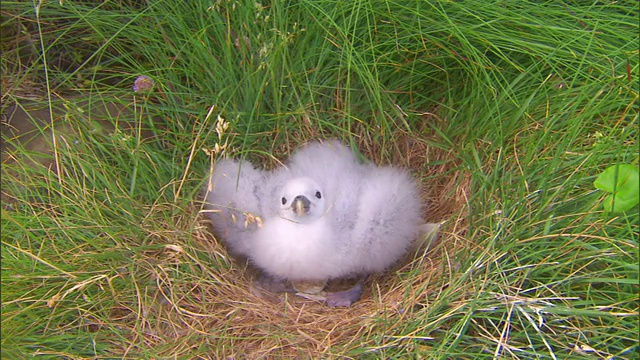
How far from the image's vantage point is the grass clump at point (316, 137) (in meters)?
2.07

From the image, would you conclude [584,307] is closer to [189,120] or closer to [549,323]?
[549,323]

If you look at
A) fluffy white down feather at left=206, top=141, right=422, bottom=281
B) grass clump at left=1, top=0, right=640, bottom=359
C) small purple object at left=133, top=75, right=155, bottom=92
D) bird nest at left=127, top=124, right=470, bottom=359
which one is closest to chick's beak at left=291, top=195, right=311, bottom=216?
fluffy white down feather at left=206, top=141, right=422, bottom=281

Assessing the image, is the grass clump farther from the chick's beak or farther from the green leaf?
the chick's beak

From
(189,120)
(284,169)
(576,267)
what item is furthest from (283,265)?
(576,267)

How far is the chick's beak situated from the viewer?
2.15 metres

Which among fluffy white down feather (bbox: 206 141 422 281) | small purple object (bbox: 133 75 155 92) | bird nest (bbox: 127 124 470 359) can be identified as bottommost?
bird nest (bbox: 127 124 470 359)

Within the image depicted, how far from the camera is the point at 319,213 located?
2.28 m

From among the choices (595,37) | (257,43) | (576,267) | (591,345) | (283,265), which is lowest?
(283,265)

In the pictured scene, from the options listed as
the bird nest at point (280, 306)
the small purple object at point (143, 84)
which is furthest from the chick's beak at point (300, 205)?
the small purple object at point (143, 84)

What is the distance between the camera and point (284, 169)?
257 centimetres

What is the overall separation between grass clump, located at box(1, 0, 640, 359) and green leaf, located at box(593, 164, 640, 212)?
0.26 ft

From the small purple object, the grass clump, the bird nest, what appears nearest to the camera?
the grass clump

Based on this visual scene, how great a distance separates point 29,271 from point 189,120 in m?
0.94

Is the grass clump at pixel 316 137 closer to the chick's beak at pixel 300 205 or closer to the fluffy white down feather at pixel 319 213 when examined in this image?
the fluffy white down feather at pixel 319 213
